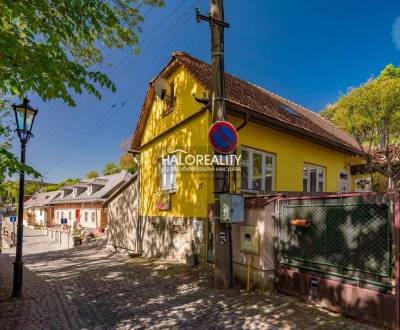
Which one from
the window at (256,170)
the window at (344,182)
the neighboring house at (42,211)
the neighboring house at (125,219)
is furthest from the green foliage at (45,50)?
the neighboring house at (42,211)

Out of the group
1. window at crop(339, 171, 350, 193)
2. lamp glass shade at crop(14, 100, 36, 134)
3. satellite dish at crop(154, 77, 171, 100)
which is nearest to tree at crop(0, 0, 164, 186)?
lamp glass shade at crop(14, 100, 36, 134)

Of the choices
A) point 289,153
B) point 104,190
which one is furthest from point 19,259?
point 104,190

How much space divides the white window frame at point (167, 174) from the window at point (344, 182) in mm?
8564

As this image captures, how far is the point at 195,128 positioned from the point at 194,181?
6.02ft

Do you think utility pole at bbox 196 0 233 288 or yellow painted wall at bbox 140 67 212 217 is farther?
yellow painted wall at bbox 140 67 212 217

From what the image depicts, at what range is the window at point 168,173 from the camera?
451 inches

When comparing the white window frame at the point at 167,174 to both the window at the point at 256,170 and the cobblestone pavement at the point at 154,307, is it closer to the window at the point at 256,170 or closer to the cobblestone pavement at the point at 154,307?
the window at the point at 256,170

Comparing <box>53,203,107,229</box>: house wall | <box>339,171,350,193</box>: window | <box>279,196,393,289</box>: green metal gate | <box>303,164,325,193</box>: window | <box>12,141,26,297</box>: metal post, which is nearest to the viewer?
<box>279,196,393,289</box>: green metal gate

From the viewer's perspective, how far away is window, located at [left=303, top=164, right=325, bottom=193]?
12797 mm

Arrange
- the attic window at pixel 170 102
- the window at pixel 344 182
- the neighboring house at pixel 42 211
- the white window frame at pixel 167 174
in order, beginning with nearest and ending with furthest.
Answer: the white window frame at pixel 167 174 < the attic window at pixel 170 102 < the window at pixel 344 182 < the neighboring house at pixel 42 211

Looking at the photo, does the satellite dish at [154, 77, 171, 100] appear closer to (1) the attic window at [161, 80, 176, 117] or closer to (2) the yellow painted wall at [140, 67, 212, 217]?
(1) the attic window at [161, 80, 176, 117]

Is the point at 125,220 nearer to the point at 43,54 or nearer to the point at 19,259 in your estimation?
the point at 19,259

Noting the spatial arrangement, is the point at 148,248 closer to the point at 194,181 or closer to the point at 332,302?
the point at 194,181

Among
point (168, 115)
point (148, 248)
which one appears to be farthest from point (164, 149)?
point (148, 248)
